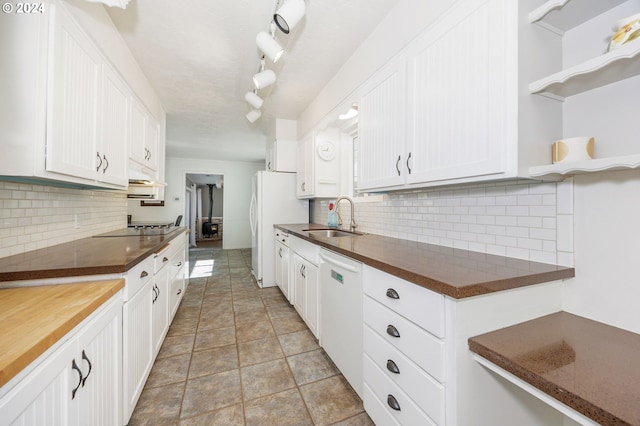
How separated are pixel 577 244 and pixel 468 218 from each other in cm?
48

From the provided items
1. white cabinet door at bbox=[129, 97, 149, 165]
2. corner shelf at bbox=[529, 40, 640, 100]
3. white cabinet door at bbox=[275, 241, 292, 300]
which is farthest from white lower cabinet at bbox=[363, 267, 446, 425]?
white cabinet door at bbox=[129, 97, 149, 165]

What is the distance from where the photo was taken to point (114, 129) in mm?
1838

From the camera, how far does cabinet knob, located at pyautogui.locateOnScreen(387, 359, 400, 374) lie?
3.55ft

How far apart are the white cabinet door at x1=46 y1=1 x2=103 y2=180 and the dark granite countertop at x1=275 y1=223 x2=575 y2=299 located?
160 cm

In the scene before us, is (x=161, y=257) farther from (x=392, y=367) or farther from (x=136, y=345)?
(x=392, y=367)

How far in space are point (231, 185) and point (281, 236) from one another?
417cm

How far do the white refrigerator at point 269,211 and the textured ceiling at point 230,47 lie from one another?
0.97 m

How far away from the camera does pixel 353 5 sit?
65.0 inches

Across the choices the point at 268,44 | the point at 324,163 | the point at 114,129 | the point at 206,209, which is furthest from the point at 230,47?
the point at 206,209

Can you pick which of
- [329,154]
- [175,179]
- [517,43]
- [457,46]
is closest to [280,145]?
[329,154]

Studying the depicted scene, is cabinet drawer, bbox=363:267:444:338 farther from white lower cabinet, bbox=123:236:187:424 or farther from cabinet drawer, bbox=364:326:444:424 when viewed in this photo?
white lower cabinet, bbox=123:236:187:424

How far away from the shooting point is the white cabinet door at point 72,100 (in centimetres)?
117

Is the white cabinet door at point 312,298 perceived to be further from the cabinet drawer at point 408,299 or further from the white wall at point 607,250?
the white wall at point 607,250

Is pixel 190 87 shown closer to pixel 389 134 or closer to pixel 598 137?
pixel 389 134
